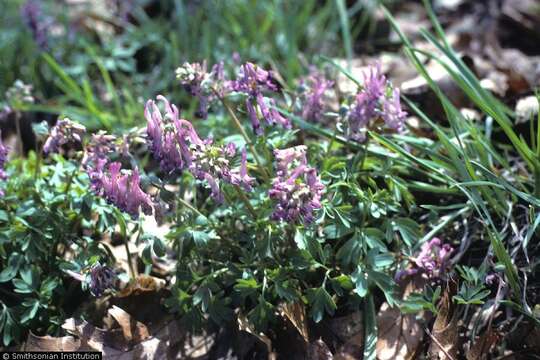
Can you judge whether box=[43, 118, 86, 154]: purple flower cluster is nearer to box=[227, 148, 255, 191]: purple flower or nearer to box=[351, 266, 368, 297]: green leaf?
box=[227, 148, 255, 191]: purple flower

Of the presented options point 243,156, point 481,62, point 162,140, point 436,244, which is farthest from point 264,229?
point 481,62

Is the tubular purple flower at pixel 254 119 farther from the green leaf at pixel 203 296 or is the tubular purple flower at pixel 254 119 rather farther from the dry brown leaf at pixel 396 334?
the dry brown leaf at pixel 396 334

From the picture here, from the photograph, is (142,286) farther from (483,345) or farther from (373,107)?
(483,345)

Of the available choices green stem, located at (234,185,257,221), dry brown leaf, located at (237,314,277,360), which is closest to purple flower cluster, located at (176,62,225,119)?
green stem, located at (234,185,257,221)

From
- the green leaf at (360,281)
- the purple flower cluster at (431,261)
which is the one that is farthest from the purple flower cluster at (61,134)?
the purple flower cluster at (431,261)

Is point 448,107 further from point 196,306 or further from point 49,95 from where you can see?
point 49,95

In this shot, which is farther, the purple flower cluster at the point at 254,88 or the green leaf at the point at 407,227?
the green leaf at the point at 407,227

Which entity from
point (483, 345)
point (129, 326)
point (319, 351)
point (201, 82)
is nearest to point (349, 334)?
point (319, 351)
